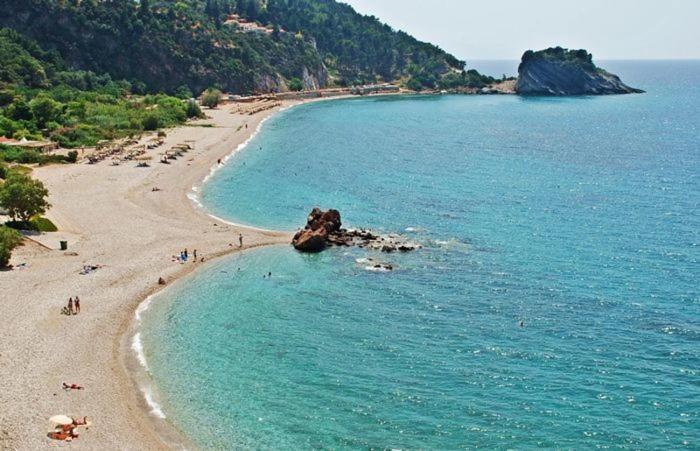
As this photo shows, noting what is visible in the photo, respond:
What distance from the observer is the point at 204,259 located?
211ft

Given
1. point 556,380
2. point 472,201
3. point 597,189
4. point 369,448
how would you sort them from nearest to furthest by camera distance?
point 369,448
point 556,380
point 472,201
point 597,189

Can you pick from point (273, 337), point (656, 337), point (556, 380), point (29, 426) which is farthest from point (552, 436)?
point (29, 426)

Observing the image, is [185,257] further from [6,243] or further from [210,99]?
[210,99]

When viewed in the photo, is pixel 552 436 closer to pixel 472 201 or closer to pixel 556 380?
pixel 556 380

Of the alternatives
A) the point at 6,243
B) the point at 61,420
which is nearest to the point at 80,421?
the point at 61,420

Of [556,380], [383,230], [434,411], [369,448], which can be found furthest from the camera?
[383,230]

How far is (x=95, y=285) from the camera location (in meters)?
56.1

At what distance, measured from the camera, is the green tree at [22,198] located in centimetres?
6519

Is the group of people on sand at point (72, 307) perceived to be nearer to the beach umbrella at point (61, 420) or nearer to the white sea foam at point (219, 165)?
the beach umbrella at point (61, 420)

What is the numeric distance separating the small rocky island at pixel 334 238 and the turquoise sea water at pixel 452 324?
6.56 feet

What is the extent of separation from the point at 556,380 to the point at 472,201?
154 feet

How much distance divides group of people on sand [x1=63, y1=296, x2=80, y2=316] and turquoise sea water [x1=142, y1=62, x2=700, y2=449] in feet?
18.2

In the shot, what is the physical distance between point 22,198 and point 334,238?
29.8 meters

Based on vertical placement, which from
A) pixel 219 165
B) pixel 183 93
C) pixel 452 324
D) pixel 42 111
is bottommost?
pixel 452 324
